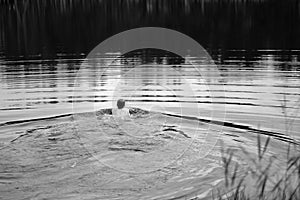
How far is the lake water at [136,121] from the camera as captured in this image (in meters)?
8.62

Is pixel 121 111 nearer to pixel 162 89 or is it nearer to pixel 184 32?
pixel 162 89

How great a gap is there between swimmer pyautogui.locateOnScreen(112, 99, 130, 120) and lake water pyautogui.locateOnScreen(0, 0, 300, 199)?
0.96 feet

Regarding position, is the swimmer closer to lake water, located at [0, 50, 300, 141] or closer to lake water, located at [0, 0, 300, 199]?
lake water, located at [0, 0, 300, 199]

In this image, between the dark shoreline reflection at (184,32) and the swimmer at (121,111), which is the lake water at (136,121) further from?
the dark shoreline reflection at (184,32)

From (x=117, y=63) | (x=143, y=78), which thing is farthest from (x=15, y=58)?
(x=143, y=78)

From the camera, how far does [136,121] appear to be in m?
13.2

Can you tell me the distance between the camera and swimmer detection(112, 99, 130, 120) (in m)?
13.9

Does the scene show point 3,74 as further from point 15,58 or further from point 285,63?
point 285,63

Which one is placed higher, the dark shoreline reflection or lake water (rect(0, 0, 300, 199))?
the dark shoreline reflection

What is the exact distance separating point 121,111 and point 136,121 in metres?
1.44

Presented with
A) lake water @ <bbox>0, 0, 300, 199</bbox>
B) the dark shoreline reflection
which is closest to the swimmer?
lake water @ <bbox>0, 0, 300, 199</bbox>

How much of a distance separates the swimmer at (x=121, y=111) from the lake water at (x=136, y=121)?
0.29 metres

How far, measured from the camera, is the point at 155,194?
8.02 m

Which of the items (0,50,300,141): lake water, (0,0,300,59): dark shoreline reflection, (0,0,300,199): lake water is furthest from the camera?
(0,0,300,59): dark shoreline reflection
